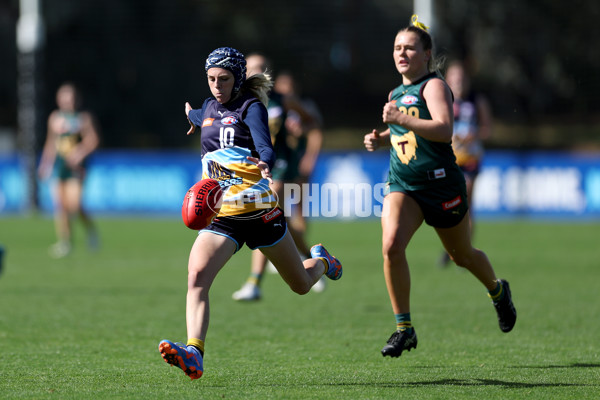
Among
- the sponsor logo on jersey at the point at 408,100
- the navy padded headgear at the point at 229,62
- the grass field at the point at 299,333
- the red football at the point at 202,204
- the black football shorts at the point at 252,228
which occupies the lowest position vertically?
the grass field at the point at 299,333

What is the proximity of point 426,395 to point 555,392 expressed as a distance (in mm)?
742

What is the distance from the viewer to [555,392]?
5.36 metres

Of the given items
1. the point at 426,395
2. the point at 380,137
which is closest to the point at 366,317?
the point at 380,137

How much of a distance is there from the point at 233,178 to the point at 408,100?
1371 millimetres

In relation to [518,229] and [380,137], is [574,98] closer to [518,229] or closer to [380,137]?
[518,229]

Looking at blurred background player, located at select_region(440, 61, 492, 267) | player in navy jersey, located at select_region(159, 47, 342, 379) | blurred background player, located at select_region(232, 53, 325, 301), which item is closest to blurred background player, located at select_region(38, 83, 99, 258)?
blurred background player, located at select_region(232, 53, 325, 301)

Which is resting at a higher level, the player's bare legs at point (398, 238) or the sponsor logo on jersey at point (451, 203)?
the sponsor logo on jersey at point (451, 203)

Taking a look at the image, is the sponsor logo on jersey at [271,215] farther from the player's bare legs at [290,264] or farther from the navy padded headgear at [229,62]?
the navy padded headgear at [229,62]

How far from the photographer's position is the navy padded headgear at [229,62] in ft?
18.6

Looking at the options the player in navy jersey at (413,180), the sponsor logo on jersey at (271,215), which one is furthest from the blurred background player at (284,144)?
the sponsor logo on jersey at (271,215)

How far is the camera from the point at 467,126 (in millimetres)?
12250

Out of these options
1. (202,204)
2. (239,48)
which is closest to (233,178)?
(202,204)

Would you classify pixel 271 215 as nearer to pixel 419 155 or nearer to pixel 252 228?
pixel 252 228

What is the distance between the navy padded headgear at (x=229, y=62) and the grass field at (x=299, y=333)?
184 centimetres
